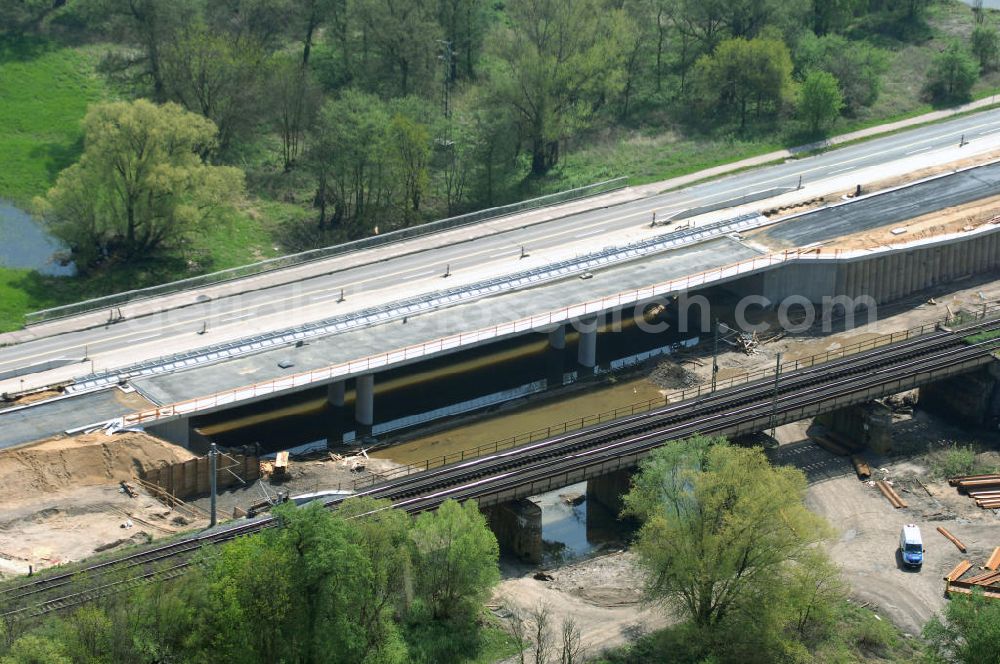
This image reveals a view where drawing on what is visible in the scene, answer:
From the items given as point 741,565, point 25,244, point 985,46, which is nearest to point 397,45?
point 25,244

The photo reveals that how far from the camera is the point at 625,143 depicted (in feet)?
436

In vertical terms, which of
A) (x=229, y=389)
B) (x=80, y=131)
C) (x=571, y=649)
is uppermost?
(x=80, y=131)

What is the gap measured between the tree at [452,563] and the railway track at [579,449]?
8973 millimetres

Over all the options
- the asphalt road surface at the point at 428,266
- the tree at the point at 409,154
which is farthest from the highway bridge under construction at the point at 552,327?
the tree at the point at 409,154

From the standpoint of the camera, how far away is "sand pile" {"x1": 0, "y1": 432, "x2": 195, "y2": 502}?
79.3m

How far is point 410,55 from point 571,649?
2836 inches

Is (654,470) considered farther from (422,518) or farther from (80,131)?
(80,131)

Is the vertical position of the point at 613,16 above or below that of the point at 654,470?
above

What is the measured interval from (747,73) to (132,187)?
54.3m

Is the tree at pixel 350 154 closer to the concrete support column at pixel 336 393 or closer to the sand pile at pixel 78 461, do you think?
the concrete support column at pixel 336 393

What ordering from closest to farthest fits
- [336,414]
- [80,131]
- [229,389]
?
[229,389] < [336,414] < [80,131]

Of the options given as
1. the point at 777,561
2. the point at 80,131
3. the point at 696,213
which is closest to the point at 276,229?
the point at 80,131

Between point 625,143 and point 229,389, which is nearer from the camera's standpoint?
point 229,389

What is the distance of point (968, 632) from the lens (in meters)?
65.2
